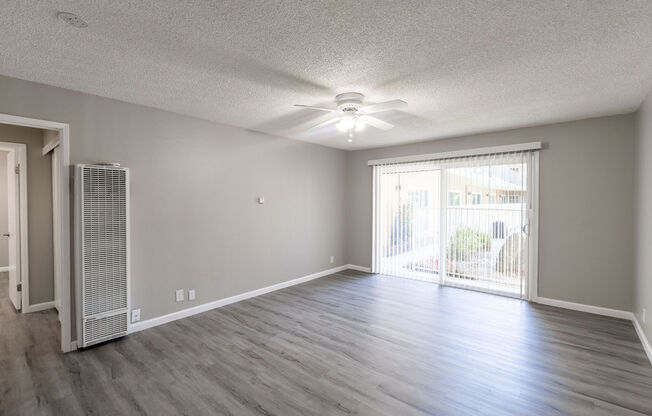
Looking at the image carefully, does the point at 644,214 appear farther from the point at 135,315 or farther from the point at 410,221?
the point at 135,315

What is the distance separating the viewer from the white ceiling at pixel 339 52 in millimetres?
1744

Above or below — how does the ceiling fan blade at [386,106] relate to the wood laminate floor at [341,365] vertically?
above

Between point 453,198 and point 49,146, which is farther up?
point 49,146

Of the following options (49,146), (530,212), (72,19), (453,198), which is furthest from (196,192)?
(530,212)

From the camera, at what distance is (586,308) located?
3.94 m

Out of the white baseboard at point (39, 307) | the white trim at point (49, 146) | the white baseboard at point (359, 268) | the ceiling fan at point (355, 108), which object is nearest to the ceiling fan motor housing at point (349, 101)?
the ceiling fan at point (355, 108)

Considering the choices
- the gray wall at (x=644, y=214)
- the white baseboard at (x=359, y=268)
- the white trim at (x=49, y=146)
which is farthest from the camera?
the white baseboard at (x=359, y=268)

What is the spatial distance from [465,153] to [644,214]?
7.39 ft

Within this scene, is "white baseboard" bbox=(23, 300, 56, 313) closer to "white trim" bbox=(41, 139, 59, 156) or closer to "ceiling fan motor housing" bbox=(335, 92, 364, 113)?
"white trim" bbox=(41, 139, 59, 156)

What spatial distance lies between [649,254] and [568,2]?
102 inches

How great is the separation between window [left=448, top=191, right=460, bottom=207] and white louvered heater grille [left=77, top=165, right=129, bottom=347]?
4.64m

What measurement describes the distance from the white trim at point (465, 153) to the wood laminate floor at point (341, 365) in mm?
2235

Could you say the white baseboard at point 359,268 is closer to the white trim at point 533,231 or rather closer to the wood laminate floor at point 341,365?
the wood laminate floor at point 341,365

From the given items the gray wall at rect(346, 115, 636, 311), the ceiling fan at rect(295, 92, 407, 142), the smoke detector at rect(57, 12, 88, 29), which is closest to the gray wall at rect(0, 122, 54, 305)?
the smoke detector at rect(57, 12, 88, 29)
